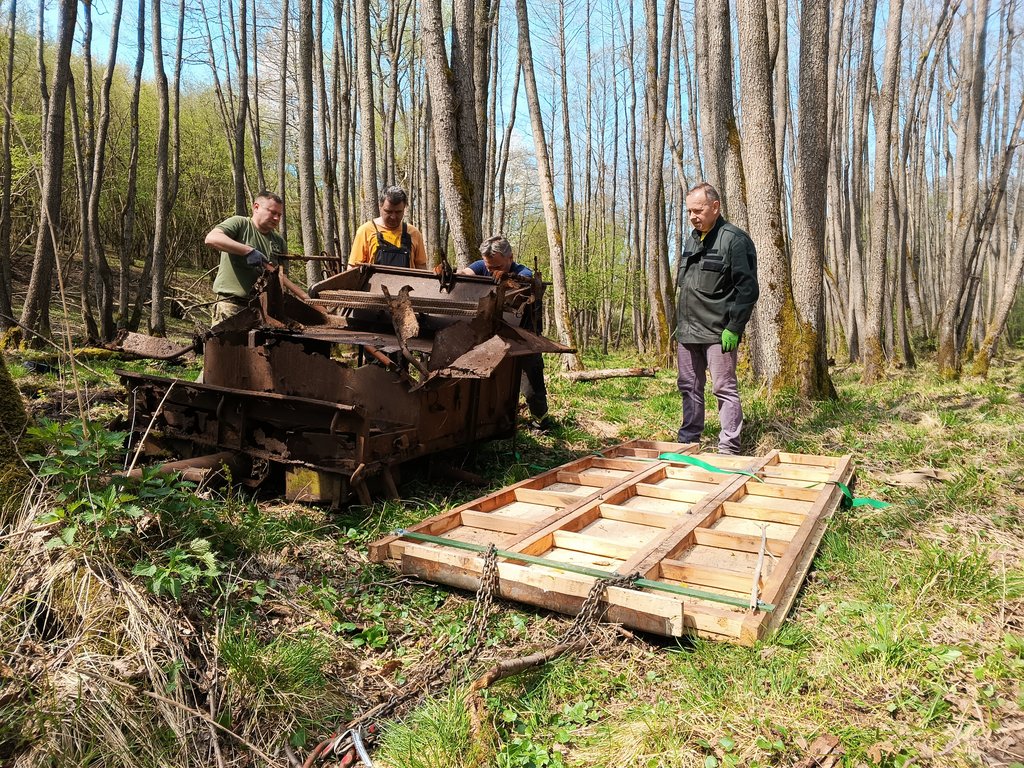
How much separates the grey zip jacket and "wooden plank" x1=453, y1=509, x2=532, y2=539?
8.63 feet

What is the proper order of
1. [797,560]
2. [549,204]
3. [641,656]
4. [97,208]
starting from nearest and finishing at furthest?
[641,656] → [797,560] → [97,208] → [549,204]

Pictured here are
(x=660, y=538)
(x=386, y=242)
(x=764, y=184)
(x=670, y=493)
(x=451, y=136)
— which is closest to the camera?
(x=660, y=538)

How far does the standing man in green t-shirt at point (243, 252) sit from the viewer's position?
17.0 feet

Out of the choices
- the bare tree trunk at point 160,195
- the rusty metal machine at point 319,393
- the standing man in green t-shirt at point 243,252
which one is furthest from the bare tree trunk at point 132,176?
the rusty metal machine at point 319,393

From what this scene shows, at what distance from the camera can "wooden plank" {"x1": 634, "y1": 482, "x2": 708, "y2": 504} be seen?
182 inches

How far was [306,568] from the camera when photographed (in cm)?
352

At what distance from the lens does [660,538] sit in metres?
3.59

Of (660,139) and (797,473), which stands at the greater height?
(660,139)

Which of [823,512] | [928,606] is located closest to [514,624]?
[928,606]

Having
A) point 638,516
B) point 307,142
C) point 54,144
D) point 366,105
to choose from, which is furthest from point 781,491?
point 54,144

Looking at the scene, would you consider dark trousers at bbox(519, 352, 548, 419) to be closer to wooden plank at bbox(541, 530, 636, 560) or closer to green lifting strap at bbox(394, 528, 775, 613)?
wooden plank at bbox(541, 530, 636, 560)

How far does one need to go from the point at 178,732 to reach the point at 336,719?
1.84ft

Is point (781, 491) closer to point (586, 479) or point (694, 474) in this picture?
point (694, 474)

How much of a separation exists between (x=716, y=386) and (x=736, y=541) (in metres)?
2.43
